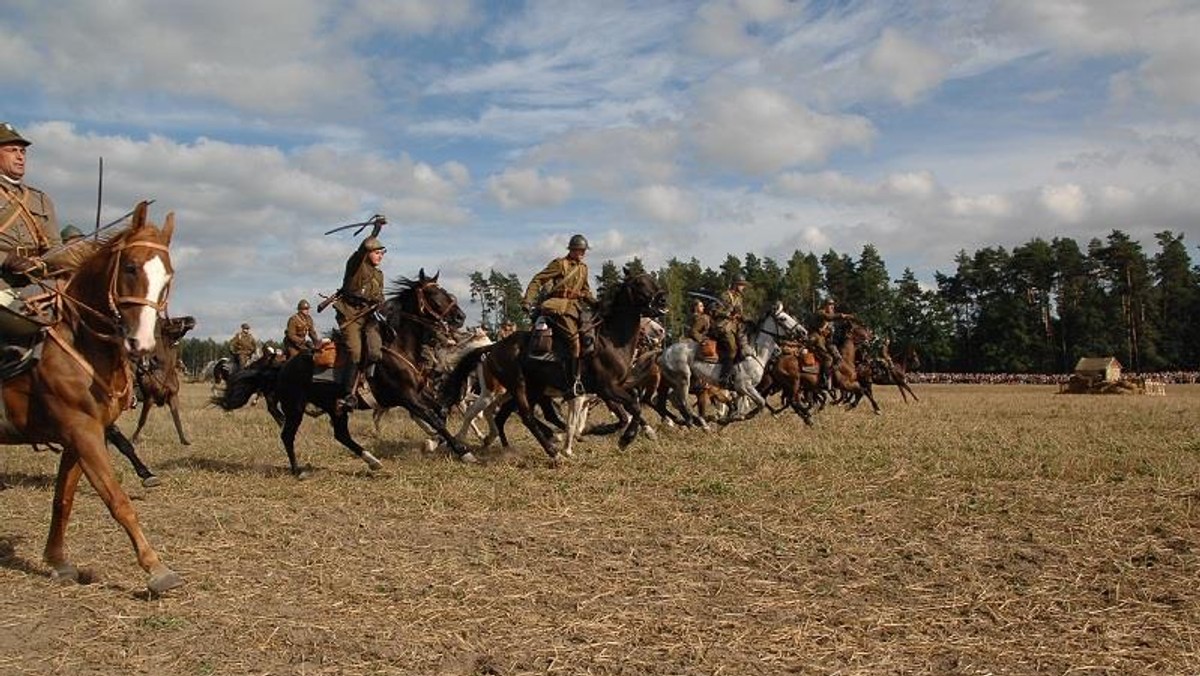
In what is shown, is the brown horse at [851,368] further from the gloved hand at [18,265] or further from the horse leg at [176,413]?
the gloved hand at [18,265]

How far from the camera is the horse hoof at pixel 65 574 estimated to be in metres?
6.89

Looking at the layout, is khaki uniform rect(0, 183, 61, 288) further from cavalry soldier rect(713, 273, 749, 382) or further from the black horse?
cavalry soldier rect(713, 273, 749, 382)

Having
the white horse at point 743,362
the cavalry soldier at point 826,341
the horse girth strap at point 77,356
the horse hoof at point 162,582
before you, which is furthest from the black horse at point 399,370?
the cavalry soldier at point 826,341

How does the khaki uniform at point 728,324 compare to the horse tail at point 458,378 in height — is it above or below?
above

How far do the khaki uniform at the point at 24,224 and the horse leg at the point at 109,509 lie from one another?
1.32 meters

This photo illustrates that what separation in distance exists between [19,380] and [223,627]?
8.96 feet

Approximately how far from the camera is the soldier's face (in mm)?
7238

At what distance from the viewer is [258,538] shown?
8266 mm

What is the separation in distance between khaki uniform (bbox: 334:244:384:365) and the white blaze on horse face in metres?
5.97

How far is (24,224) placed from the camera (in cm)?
727

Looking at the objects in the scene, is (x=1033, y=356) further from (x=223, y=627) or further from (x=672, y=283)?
(x=223, y=627)

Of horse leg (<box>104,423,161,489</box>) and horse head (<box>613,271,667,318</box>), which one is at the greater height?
horse head (<box>613,271,667,318</box>)

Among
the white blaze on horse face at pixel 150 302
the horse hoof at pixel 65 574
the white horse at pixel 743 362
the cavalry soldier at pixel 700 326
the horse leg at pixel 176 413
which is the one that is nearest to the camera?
the white blaze on horse face at pixel 150 302

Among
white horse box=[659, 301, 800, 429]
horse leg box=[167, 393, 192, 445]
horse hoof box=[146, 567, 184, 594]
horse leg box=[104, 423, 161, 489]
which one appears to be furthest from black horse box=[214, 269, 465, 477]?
white horse box=[659, 301, 800, 429]
